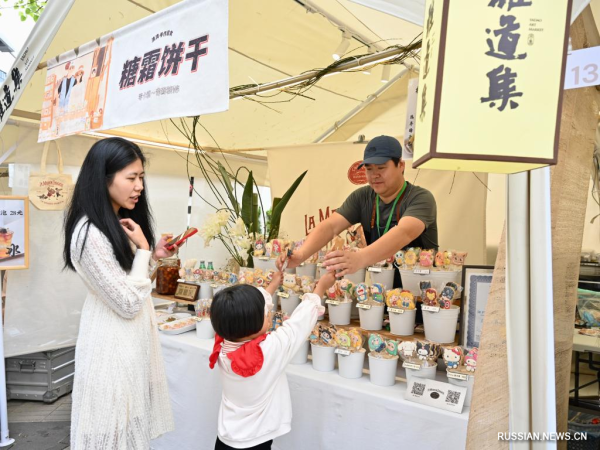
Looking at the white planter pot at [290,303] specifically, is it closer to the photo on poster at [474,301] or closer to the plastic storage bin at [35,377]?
the photo on poster at [474,301]

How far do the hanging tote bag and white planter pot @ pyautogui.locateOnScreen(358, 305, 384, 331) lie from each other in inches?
107

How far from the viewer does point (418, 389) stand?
1.68 metres

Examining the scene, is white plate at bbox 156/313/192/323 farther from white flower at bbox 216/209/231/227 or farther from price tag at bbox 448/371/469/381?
price tag at bbox 448/371/469/381

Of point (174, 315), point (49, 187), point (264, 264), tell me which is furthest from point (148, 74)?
point (49, 187)

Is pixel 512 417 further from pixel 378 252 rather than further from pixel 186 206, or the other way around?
pixel 186 206

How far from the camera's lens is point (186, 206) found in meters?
4.74

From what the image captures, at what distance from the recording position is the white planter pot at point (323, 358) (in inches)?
77.7

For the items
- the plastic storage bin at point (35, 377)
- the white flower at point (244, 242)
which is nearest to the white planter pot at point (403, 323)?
the white flower at point (244, 242)

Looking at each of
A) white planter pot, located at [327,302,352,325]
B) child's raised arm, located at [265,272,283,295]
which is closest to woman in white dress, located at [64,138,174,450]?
child's raised arm, located at [265,272,283,295]

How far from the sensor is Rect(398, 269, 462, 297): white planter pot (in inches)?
76.5

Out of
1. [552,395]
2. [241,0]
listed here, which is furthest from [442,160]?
[241,0]

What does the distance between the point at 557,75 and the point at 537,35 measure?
2.9 inches

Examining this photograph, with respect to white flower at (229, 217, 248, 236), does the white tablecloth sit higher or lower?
lower

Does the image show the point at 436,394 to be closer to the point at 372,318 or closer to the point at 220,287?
the point at 372,318
